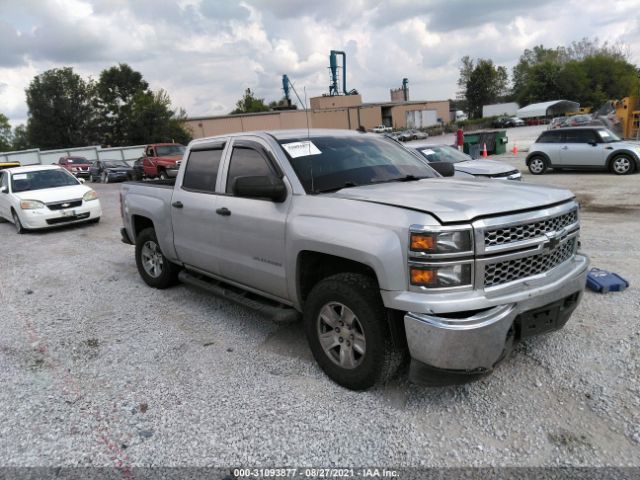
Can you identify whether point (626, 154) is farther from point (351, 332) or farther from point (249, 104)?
point (249, 104)

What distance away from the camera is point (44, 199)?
10906mm

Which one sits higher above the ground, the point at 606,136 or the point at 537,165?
the point at 606,136

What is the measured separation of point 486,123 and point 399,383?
74.9 m

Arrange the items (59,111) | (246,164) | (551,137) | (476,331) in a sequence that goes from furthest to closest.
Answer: (59,111), (551,137), (246,164), (476,331)

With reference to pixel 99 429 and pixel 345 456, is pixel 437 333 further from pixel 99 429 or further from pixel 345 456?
pixel 99 429

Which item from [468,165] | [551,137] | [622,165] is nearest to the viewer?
[468,165]

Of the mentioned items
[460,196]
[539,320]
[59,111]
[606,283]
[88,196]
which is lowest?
[606,283]

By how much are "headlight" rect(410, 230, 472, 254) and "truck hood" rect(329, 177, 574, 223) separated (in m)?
0.08

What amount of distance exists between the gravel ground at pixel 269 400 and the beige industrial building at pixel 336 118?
5287cm

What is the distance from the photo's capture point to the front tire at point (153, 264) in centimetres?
584

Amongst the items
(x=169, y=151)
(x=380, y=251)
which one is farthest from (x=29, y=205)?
(x=169, y=151)

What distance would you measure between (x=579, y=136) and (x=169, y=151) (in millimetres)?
17790

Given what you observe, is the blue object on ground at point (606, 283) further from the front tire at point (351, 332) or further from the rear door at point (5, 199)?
the rear door at point (5, 199)

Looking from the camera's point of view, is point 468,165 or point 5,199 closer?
point 468,165
